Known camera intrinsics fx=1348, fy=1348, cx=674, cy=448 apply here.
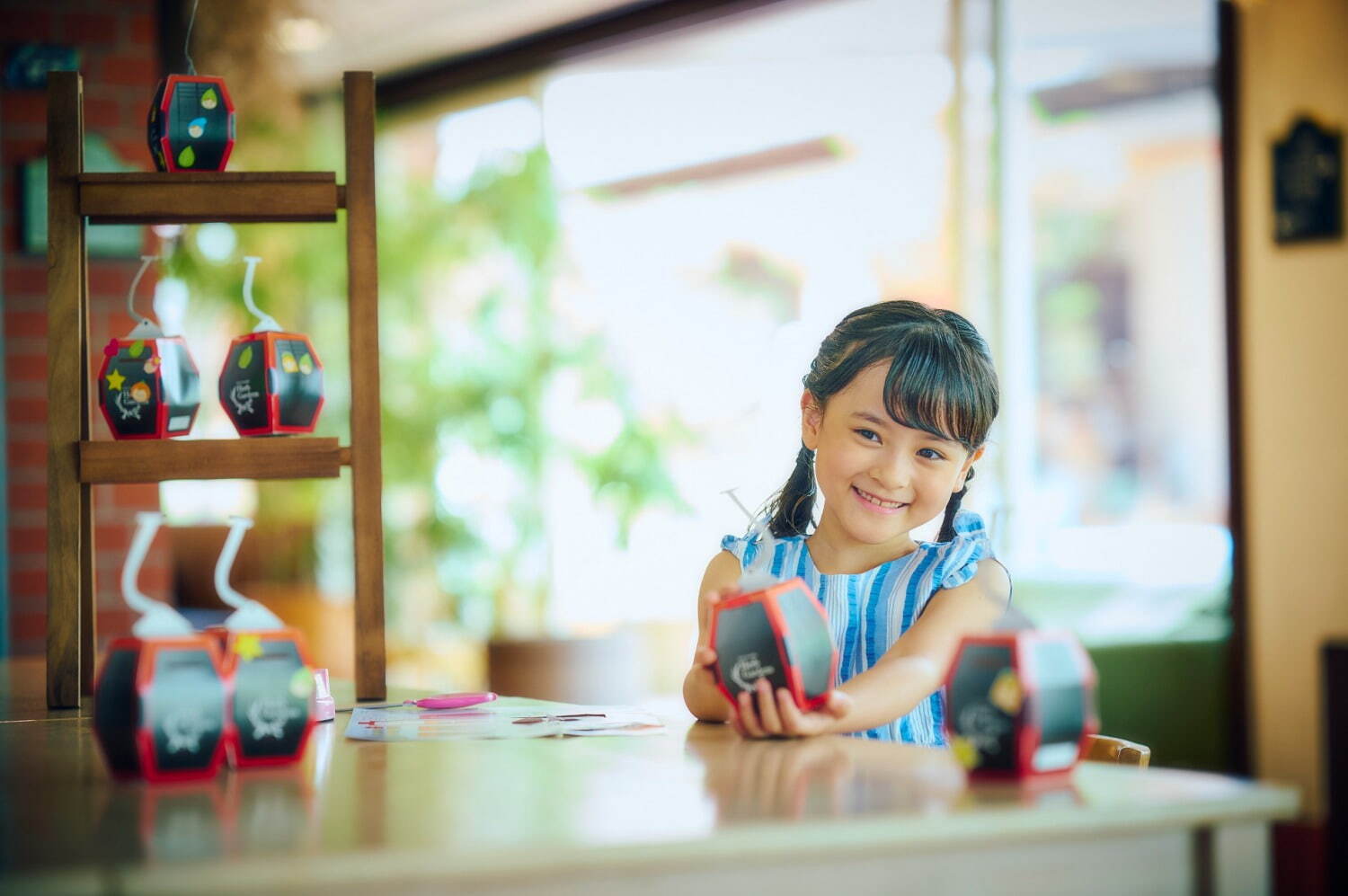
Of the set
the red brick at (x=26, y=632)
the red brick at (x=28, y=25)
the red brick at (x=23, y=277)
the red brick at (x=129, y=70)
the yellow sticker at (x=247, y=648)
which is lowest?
the red brick at (x=26, y=632)

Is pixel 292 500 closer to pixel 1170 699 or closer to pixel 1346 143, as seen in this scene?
pixel 1170 699

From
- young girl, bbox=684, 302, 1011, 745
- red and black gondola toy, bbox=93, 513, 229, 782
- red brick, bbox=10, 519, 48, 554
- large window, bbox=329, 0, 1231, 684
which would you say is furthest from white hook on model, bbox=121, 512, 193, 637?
large window, bbox=329, 0, 1231, 684

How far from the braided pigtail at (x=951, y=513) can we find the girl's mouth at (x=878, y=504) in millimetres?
118

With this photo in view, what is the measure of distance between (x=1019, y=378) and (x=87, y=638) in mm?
3403

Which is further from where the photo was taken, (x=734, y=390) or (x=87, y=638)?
(x=734, y=390)

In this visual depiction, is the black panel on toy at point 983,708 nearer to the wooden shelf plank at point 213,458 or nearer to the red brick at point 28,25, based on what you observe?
the wooden shelf plank at point 213,458

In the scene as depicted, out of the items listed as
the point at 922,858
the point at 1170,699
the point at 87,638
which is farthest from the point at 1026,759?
Result: the point at 1170,699

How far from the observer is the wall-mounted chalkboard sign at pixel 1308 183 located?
3.69m

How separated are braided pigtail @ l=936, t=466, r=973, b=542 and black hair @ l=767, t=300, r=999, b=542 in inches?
4.1

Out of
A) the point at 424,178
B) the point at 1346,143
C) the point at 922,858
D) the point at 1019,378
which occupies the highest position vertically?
the point at 424,178

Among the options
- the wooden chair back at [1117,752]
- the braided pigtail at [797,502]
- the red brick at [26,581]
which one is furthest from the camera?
the red brick at [26,581]

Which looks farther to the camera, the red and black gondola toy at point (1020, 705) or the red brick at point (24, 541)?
the red brick at point (24, 541)

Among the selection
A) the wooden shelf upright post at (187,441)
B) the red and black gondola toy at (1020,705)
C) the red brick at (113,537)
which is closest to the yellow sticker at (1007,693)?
the red and black gondola toy at (1020,705)

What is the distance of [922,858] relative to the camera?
0.82 meters
